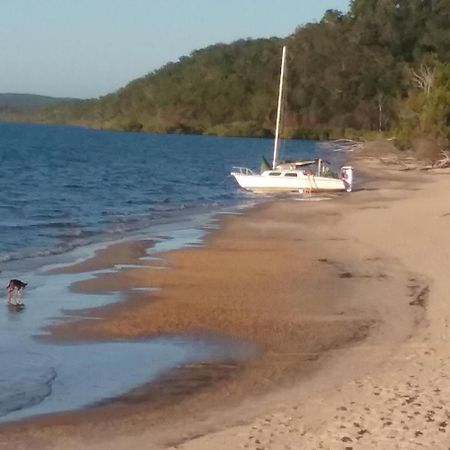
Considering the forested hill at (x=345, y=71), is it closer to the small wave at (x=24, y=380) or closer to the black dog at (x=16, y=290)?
the black dog at (x=16, y=290)

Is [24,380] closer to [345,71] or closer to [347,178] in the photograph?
[347,178]

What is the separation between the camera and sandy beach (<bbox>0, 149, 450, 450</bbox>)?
9.78 m

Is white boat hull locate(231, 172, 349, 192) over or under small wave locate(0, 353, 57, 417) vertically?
under

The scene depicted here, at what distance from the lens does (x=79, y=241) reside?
27.2 meters

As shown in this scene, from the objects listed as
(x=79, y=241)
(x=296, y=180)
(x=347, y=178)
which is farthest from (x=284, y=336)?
(x=347, y=178)

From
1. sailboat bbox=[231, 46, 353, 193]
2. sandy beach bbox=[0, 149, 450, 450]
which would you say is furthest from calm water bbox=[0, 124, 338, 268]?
sandy beach bbox=[0, 149, 450, 450]

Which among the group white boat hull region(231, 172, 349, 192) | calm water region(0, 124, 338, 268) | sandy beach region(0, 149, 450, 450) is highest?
sandy beach region(0, 149, 450, 450)

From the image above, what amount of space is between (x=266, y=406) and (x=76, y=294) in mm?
7596

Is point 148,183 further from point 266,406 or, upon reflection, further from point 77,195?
point 266,406

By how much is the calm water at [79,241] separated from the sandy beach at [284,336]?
0.46m

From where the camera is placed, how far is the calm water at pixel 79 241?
1195 centimetres

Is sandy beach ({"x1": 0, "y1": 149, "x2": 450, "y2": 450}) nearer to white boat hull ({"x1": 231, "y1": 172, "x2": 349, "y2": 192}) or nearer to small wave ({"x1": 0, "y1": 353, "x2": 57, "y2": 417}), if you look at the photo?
small wave ({"x1": 0, "y1": 353, "x2": 57, "y2": 417})

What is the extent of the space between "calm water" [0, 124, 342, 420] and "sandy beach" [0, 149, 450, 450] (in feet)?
1.50

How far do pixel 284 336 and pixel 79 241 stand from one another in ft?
43.8
